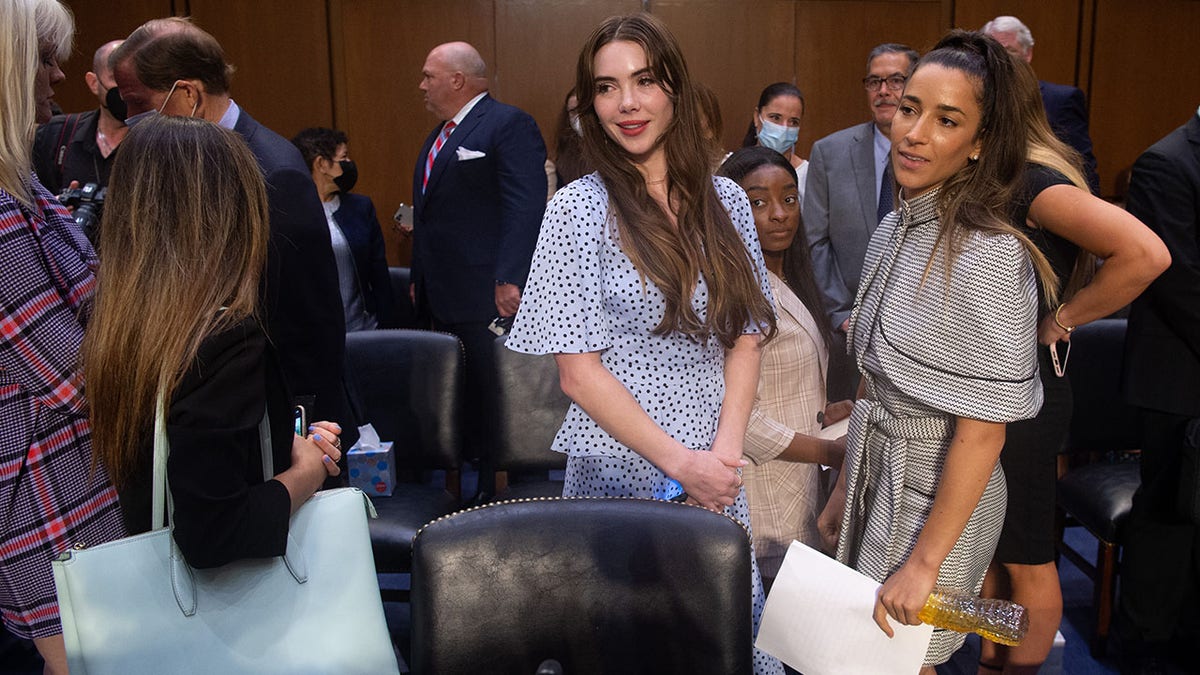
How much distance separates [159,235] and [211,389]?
24cm

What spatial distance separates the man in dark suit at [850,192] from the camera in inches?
134

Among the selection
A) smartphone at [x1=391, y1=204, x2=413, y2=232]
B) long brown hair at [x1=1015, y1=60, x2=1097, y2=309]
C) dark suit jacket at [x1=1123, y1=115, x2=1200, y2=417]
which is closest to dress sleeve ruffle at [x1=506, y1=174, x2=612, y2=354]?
long brown hair at [x1=1015, y1=60, x2=1097, y2=309]

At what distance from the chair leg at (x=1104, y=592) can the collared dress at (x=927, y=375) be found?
1.21 m

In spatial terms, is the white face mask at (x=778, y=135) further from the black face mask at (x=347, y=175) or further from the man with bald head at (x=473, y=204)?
the black face mask at (x=347, y=175)

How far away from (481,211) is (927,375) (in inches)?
108

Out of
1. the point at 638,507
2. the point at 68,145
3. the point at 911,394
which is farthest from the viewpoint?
the point at 68,145

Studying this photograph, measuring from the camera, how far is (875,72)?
3.61 meters

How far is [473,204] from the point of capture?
4.05 m

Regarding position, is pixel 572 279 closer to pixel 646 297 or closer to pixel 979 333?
pixel 646 297

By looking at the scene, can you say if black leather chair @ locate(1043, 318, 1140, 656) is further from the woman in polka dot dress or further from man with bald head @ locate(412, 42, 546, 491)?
man with bald head @ locate(412, 42, 546, 491)

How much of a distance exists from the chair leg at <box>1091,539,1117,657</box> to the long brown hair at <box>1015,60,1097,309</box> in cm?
113

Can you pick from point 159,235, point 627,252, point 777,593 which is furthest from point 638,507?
point 159,235

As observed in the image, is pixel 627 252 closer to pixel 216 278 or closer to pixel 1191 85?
pixel 216 278

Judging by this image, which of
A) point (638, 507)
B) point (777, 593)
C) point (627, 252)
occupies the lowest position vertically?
point (777, 593)
